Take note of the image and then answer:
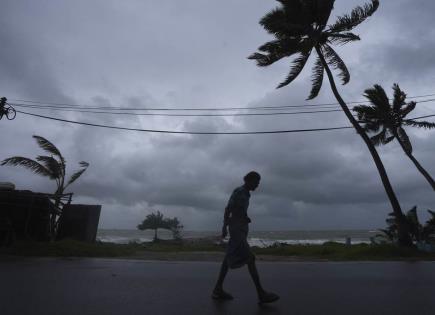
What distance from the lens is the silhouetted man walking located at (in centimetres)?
558

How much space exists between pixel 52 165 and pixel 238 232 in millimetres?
13592

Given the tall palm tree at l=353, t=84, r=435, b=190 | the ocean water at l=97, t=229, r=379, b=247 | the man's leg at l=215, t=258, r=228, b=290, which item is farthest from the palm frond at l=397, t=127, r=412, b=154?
the man's leg at l=215, t=258, r=228, b=290

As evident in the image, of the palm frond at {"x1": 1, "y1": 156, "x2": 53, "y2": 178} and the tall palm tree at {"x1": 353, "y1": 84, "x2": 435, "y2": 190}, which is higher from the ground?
the tall palm tree at {"x1": 353, "y1": 84, "x2": 435, "y2": 190}

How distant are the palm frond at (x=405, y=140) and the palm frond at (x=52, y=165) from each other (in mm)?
15864

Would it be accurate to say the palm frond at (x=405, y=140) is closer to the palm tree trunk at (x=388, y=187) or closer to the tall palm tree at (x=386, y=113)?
the tall palm tree at (x=386, y=113)

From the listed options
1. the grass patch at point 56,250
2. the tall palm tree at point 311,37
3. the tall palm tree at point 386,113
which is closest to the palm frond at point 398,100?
the tall palm tree at point 386,113

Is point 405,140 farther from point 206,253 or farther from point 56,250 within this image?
point 56,250

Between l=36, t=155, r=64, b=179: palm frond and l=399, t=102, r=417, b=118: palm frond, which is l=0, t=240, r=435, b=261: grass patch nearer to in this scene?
l=36, t=155, r=64, b=179: palm frond

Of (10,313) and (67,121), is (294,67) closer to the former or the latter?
(67,121)

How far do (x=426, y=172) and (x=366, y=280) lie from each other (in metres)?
14.8

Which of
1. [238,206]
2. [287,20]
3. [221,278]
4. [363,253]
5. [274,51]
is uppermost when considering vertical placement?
[287,20]

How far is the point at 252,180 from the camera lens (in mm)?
5941

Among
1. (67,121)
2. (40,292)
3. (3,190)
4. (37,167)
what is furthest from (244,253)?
(37,167)

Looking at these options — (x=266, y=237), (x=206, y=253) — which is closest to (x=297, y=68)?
(x=206, y=253)
